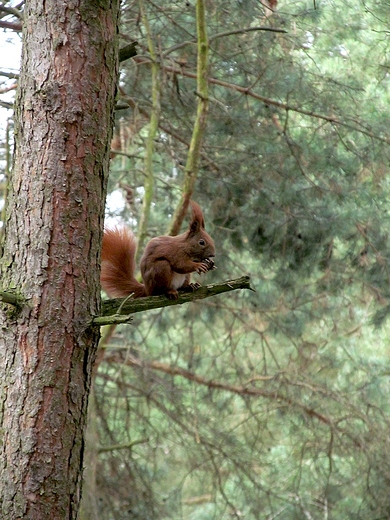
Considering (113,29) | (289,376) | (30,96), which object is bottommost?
(30,96)

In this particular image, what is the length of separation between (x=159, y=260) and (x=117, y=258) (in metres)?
0.18

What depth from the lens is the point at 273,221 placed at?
539cm

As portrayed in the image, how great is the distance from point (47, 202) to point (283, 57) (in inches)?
128

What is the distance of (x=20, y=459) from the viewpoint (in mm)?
2074

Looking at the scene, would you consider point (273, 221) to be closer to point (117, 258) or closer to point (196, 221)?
point (196, 221)

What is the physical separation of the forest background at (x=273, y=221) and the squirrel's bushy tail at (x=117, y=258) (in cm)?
139

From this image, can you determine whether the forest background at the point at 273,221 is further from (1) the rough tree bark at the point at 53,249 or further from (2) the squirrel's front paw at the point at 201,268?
(1) the rough tree bark at the point at 53,249

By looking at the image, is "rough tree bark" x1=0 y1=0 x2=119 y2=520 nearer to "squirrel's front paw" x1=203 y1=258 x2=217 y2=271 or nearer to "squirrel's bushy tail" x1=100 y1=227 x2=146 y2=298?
"squirrel's bushy tail" x1=100 y1=227 x2=146 y2=298

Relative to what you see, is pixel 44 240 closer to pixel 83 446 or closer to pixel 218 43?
pixel 83 446

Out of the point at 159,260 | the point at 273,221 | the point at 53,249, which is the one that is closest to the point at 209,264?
the point at 159,260

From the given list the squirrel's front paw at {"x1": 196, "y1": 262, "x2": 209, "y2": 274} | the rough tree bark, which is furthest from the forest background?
the rough tree bark

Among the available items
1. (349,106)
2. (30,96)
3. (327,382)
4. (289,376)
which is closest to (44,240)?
(30,96)

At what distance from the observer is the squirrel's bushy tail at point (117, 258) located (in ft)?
11.1

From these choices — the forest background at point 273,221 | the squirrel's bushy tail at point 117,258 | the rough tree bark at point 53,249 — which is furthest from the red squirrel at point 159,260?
the forest background at point 273,221
